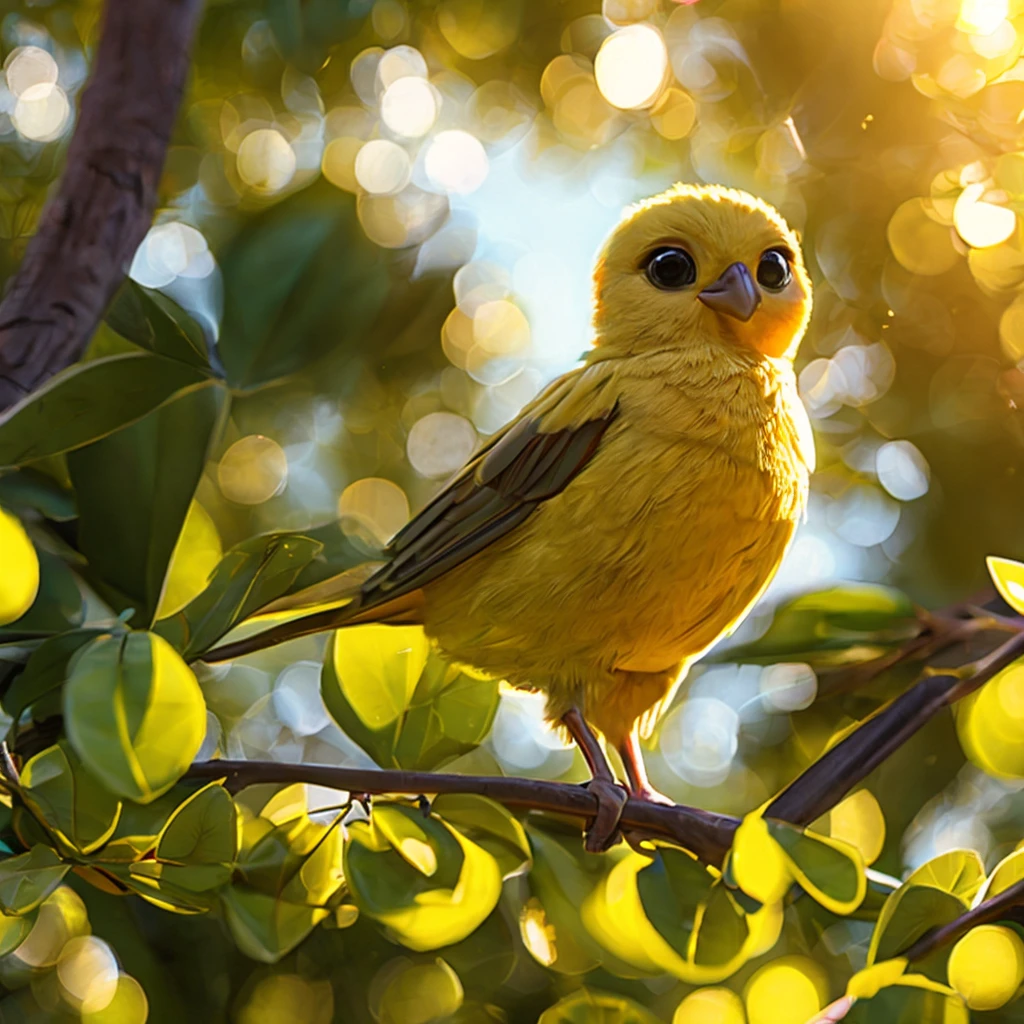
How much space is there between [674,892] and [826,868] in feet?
0.33

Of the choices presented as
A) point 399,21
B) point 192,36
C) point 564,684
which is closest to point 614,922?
point 564,684

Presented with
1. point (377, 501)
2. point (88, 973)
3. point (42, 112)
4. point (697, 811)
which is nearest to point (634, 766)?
point (697, 811)

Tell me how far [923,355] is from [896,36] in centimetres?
43

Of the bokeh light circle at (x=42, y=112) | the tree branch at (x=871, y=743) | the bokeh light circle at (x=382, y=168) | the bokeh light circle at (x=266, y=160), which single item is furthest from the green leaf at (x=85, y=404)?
the bokeh light circle at (x=42, y=112)

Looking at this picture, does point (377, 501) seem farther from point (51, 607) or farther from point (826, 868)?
point (826, 868)

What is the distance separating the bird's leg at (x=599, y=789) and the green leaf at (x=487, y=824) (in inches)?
3.5

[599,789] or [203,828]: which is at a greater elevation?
[203,828]

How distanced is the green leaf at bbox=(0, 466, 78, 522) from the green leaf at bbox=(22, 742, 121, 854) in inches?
7.7

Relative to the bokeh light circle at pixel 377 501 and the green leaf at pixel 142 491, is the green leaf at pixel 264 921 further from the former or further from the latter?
the bokeh light circle at pixel 377 501

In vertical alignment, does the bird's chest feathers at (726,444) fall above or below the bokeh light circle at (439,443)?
above

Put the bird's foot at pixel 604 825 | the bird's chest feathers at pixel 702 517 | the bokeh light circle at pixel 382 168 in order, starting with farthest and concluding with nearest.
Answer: the bokeh light circle at pixel 382 168 → the bird's chest feathers at pixel 702 517 → the bird's foot at pixel 604 825

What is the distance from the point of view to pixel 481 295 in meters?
1.49

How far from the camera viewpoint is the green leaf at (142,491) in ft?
2.12

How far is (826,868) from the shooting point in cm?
52
